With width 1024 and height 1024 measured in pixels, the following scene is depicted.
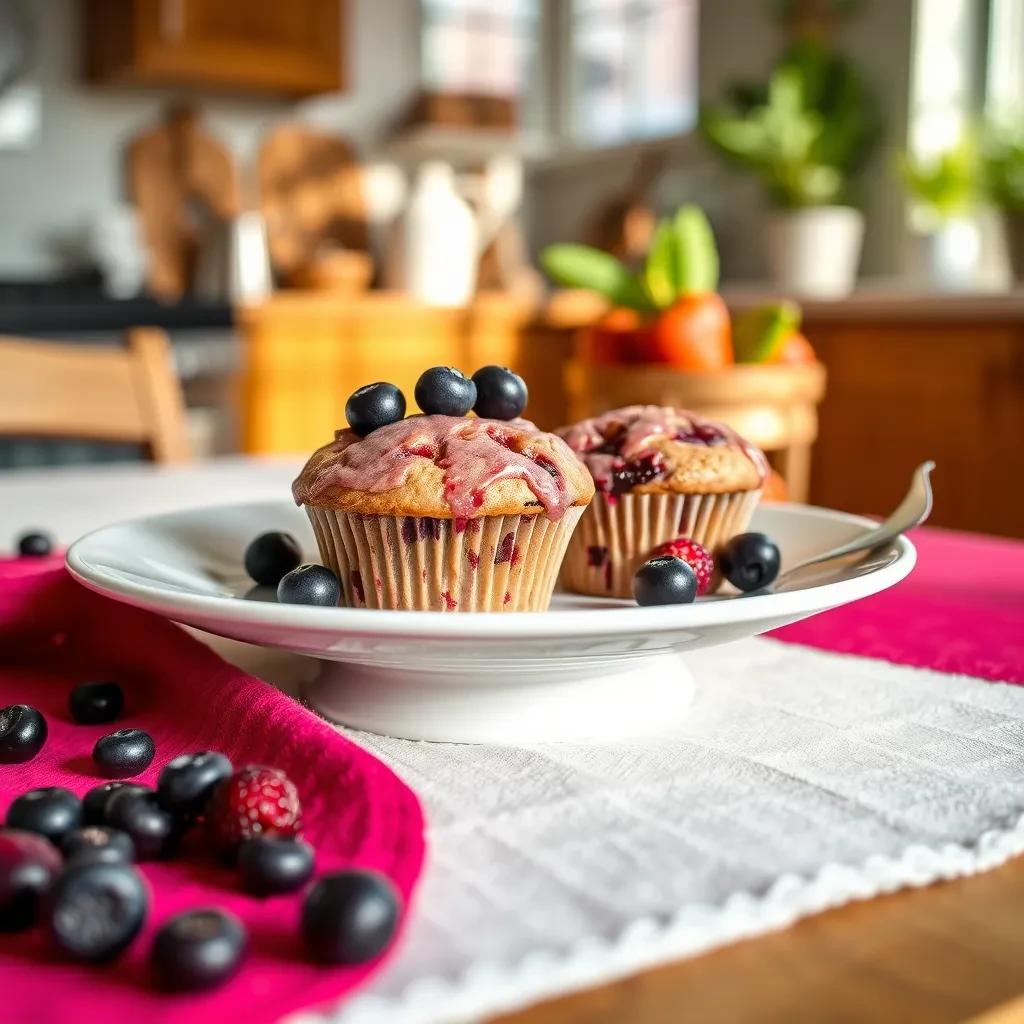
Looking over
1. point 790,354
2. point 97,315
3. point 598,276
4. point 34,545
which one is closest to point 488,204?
point 97,315

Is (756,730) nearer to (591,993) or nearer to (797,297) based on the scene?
(591,993)

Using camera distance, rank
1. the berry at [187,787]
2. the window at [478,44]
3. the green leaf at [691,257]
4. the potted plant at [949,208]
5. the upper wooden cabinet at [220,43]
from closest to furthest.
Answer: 1. the berry at [187,787]
2. the green leaf at [691,257]
3. the potted plant at [949,208]
4. the upper wooden cabinet at [220,43]
5. the window at [478,44]

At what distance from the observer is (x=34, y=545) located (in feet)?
3.00

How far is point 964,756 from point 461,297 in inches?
147

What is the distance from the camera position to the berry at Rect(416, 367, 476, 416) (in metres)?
0.70

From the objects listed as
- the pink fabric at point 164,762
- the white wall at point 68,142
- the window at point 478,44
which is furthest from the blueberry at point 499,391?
the window at point 478,44

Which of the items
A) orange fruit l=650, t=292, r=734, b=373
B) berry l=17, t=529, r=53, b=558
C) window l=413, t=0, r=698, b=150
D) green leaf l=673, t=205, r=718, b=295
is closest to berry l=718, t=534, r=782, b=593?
berry l=17, t=529, r=53, b=558

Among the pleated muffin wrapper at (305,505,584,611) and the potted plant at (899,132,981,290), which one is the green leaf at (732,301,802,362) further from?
the potted plant at (899,132,981,290)

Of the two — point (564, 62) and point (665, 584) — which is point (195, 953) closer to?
point (665, 584)

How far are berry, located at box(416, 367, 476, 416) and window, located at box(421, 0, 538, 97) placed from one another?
487cm

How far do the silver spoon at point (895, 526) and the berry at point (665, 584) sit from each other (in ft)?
0.41

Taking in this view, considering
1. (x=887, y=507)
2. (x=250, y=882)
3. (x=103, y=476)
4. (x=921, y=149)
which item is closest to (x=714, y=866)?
(x=250, y=882)

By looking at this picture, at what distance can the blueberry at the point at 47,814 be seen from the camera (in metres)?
0.43

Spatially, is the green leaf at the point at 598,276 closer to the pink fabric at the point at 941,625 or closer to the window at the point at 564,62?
the pink fabric at the point at 941,625
